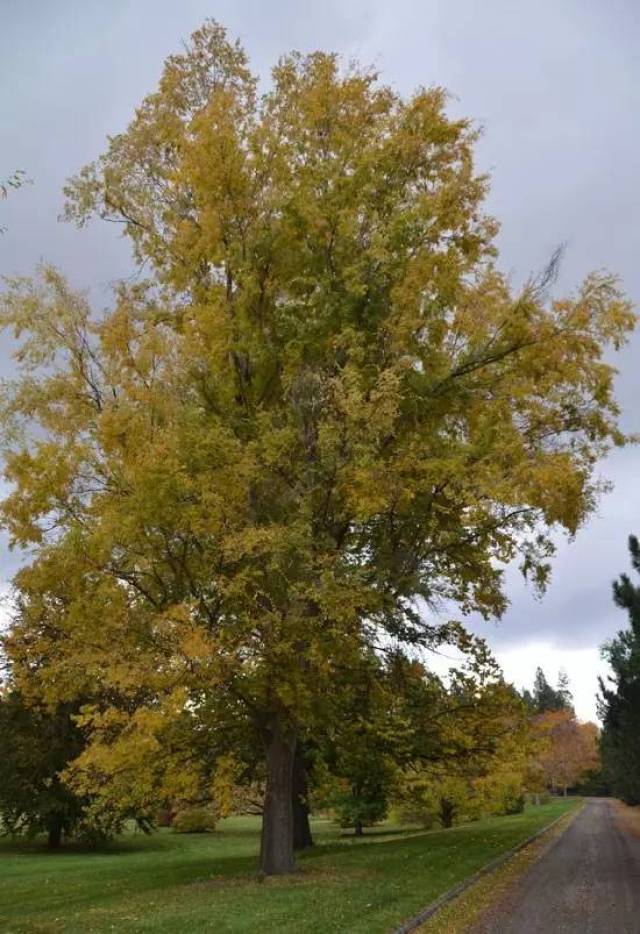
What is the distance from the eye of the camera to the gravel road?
29.2 ft

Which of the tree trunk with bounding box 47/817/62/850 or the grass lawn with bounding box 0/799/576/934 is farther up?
the grass lawn with bounding box 0/799/576/934

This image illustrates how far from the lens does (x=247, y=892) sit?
10914mm

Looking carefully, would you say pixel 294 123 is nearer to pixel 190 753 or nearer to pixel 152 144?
pixel 152 144

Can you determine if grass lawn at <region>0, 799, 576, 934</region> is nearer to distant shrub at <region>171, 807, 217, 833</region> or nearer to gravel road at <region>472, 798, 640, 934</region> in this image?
gravel road at <region>472, 798, 640, 934</region>

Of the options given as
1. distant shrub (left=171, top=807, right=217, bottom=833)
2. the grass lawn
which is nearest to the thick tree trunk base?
distant shrub (left=171, top=807, right=217, bottom=833)

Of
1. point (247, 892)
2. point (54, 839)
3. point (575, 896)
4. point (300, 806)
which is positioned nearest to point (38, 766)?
point (54, 839)

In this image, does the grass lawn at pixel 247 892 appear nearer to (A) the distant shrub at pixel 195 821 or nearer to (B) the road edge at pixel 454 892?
(B) the road edge at pixel 454 892

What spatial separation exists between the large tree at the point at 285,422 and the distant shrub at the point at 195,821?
41.4 ft

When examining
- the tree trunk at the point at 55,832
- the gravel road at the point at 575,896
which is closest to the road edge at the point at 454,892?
the gravel road at the point at 575,896

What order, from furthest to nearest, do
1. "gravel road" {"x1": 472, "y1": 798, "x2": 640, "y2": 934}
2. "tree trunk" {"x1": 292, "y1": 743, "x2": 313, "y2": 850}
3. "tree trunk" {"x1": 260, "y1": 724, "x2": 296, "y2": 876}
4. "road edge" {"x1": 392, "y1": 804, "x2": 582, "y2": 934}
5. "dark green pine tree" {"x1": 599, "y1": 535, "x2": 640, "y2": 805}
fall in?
1. "dark green pine tree" {"x1": 599, "y1": 535, "x2": 640, "y2": 805}
2. "tree trunk" {"x1": 292, "y1": 743, "x2": 313, "y2": 850}
3. "tree trunk" {"x1": 260, "y1": 724, "x2": 296, "y2": 876}
4. "gravel road" {"x1": 472, "y1": 798, "x2": 640, "y2": 934}
5. "road edge" {"x1": 392, "y1": 804, "x2": 582, "y2": 934}

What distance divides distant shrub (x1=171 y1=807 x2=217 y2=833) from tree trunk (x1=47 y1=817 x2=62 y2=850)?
440 cm

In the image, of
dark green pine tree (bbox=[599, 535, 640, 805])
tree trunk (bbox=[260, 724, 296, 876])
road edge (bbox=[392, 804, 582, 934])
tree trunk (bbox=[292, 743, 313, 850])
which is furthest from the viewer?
dark green pine tree (bbox=[599, 535, 640, 805])

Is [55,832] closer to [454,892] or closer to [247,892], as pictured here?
[247,892]

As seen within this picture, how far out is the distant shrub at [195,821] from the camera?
27894 mm
